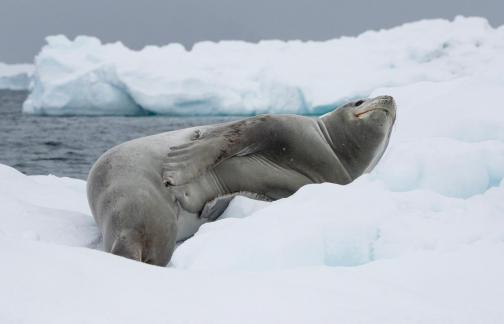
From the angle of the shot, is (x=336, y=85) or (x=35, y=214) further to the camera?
(x=336, y=85)

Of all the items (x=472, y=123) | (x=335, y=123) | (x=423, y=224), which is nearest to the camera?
(x=423, y=224)

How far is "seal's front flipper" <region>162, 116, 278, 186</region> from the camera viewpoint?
371 cm

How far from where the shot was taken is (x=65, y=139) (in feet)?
56.9

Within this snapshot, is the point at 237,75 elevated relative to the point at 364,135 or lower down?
lower down

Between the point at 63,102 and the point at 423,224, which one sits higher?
the point at 423,224

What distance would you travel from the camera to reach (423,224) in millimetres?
2316

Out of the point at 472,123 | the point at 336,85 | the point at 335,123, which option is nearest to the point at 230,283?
the point at 472,123

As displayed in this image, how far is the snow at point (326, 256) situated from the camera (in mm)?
1507

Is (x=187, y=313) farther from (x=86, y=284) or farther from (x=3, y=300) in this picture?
(x=3, y=300)

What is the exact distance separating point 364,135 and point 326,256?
6.61 ft

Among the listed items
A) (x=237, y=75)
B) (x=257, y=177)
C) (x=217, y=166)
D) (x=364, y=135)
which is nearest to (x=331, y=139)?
(x=364, y=135)

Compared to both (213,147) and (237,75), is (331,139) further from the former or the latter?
(237,75)

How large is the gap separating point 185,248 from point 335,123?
1.90 metres

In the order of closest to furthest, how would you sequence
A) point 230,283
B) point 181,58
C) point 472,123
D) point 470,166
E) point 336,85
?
point 230,283 → point 470,166 → point 472,123 → point 336,85 → point 181,58
